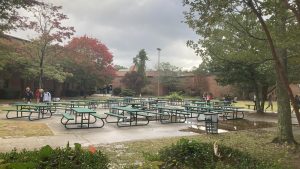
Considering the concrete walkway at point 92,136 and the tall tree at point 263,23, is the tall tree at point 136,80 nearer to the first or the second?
the concrete walkway at point 92,136

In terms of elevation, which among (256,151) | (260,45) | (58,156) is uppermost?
(260,45)

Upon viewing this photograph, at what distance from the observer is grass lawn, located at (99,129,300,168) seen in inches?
304

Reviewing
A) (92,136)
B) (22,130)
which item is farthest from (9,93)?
(92,136)

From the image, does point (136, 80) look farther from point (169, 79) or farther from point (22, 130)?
point (22, 130)

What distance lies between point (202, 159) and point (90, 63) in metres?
33.2

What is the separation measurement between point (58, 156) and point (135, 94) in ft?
156

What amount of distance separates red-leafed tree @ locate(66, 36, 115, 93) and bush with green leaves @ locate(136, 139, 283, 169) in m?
31.7

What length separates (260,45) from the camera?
11000mm

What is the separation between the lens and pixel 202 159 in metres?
6.46

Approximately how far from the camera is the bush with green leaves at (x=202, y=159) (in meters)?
6.09

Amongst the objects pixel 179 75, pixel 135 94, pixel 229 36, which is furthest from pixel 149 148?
pixel 179 75

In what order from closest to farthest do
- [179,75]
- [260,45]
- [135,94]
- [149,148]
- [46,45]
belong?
1. [149,148]
2. [260,45]
3. [46,45]
4. [135,94]
5. [179,75]

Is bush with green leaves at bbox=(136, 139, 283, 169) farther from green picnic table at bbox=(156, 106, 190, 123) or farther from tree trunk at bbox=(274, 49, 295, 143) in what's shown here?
green picnic table at bbox=(156, 106, 190, 123)

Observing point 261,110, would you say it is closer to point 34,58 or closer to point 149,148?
point 149,148
